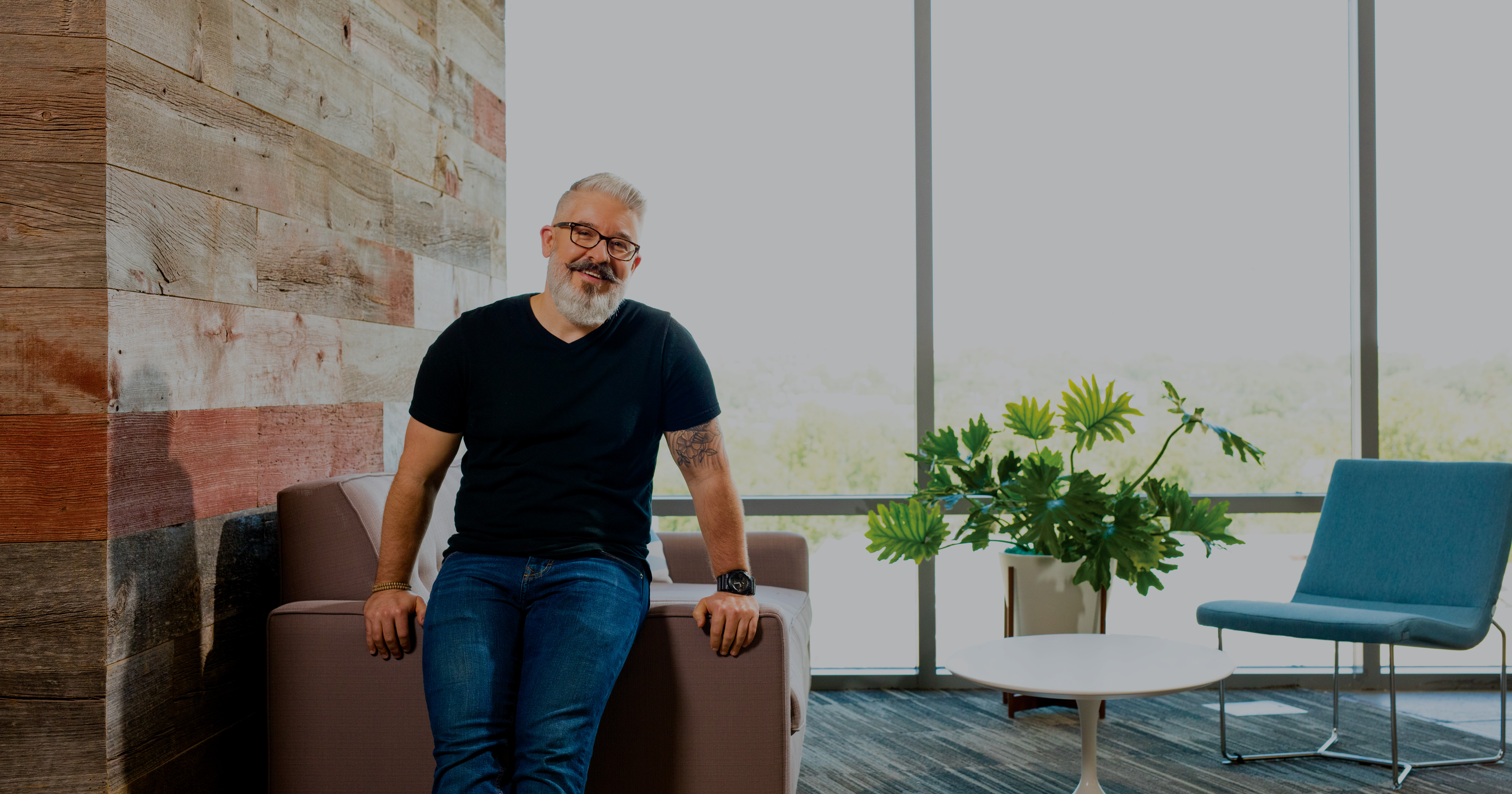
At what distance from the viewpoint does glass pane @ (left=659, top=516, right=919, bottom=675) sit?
3.62 metres

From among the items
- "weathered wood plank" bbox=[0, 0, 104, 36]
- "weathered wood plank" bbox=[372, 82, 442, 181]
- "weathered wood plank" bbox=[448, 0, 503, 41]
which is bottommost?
"weathered wood plank" bbox=[0, 0, 104, 36]

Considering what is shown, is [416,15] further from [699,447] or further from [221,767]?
[221,767]

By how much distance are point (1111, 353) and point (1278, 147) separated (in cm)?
92

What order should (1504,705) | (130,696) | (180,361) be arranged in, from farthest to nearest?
(1504,705) < (180,361) < (130,696)

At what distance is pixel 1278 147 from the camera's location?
359 cm

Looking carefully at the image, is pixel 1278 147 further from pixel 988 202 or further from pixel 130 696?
pixel 130 696

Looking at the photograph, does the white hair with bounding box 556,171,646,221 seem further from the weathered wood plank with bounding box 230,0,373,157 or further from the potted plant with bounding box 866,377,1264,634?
the potted plant with bounding box 866,377,1264,634

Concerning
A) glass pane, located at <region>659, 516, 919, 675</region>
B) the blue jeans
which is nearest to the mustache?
the blue jeans

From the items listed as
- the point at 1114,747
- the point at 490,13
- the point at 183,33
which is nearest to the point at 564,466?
the point at 183,33

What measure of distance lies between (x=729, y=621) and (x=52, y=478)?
1191mm

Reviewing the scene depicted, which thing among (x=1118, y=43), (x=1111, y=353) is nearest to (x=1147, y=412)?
(x=1111, y=353)

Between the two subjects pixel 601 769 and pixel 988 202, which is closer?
pixel 601 769

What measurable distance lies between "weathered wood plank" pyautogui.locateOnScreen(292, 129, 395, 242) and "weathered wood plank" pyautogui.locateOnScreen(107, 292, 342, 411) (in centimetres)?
26

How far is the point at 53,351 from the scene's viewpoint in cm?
→ 176
